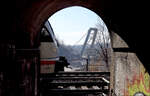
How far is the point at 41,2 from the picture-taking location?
566 centimetres

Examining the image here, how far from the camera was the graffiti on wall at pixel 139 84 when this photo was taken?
4.20 metres

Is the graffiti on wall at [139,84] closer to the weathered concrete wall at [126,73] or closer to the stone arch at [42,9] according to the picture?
the weathered concrete wall at [126,73]

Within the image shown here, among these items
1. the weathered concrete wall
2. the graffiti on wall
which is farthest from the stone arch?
the graffiti on wall

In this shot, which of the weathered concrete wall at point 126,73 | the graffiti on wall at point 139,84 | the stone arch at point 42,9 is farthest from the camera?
the stone arch at point 42,9

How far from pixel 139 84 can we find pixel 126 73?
2.52ft

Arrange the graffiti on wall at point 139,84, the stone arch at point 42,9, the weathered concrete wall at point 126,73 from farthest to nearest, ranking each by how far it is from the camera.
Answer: the stone arch at point 42,9, the weathered concrete wall at point 126,73, the graffiti on wall at point 139,84

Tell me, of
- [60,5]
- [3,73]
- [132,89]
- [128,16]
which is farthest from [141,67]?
[60,5]

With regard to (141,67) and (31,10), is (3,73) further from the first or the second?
(141,67)

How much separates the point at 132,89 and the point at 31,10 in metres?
3.43

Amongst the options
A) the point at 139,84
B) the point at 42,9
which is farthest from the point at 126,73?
the point at 42,9

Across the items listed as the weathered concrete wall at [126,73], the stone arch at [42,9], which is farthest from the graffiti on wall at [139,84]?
the stone arch at [42,9]

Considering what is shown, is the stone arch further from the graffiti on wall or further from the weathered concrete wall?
the graffiti on wall

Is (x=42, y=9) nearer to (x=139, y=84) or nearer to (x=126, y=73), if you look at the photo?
(x=126, y=73)

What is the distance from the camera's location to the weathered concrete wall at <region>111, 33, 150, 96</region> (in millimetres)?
4380
